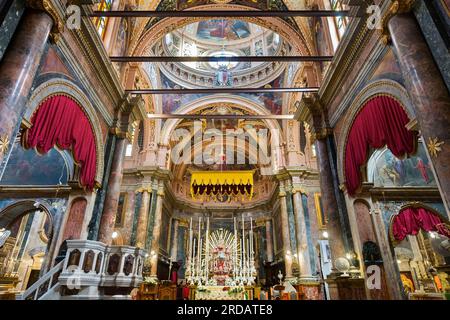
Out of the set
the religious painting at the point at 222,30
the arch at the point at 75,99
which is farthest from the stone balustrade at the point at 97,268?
the religious painting at the point at 222,30

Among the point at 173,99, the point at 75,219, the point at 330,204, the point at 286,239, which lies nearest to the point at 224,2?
the point at 173,99

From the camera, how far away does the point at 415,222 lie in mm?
10031

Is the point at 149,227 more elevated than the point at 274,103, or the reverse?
the point at 274,103

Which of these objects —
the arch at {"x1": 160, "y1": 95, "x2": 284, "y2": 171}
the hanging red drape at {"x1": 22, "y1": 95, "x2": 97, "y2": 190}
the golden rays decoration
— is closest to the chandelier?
the arch at {"x1": 160, "y1": 95, "x2": 284, "y2": 171}

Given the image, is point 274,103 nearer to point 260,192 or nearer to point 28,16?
point 260,192

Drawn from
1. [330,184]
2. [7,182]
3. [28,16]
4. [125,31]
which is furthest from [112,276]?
[7,182]

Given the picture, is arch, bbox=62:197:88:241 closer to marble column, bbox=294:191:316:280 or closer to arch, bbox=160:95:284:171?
arch, bbox=160:95:284:171

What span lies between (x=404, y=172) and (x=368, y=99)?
20.8 feet

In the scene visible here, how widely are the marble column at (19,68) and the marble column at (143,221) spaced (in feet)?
32.9

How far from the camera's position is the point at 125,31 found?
31.3ft

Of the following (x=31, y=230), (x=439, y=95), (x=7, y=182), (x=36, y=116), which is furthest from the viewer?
(x=31, y=230)

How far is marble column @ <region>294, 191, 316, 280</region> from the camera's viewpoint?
1236 centimetres

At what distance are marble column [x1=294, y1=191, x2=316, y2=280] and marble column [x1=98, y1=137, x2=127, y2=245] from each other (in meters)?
8.90

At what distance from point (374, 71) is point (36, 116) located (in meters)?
7.18
